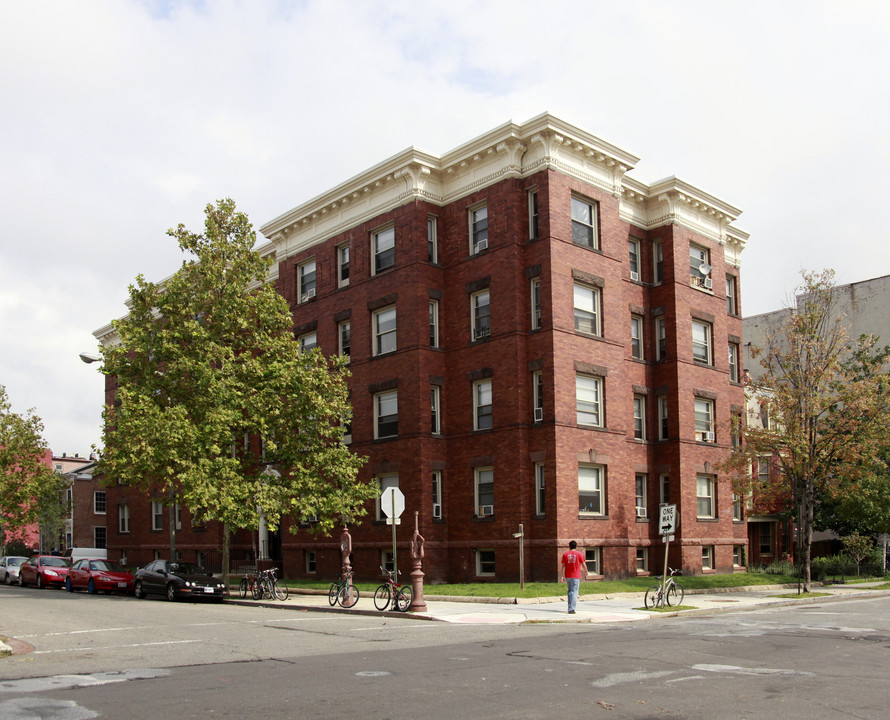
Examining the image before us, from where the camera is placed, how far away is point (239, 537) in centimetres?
4200

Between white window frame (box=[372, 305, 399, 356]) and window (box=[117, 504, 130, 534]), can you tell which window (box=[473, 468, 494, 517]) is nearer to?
white window frame (box=[372, 305, 399, 356])

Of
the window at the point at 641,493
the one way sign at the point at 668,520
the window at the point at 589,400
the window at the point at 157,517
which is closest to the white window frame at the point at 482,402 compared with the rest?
the window at the point at 589,400

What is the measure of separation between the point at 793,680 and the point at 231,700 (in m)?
6.78

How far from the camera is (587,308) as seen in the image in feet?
104

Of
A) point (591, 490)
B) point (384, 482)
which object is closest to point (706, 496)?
point (591, 490)

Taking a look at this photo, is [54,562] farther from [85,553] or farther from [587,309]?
→ [587,309]

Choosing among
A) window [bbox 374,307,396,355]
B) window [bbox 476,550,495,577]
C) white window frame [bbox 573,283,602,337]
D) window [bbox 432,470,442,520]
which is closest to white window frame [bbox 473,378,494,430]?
window [bbox 432,470,442,520]

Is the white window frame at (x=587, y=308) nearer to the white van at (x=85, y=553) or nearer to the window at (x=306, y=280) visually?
the window at (x=306, y=280)

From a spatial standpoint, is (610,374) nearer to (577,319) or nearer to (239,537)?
(577,319)

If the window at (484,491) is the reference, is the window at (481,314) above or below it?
above

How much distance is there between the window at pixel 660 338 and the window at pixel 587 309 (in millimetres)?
4968

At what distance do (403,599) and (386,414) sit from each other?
1247cm

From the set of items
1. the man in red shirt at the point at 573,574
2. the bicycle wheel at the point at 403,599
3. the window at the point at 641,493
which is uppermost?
the window at the point at 641,493

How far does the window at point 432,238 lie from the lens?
110ft
